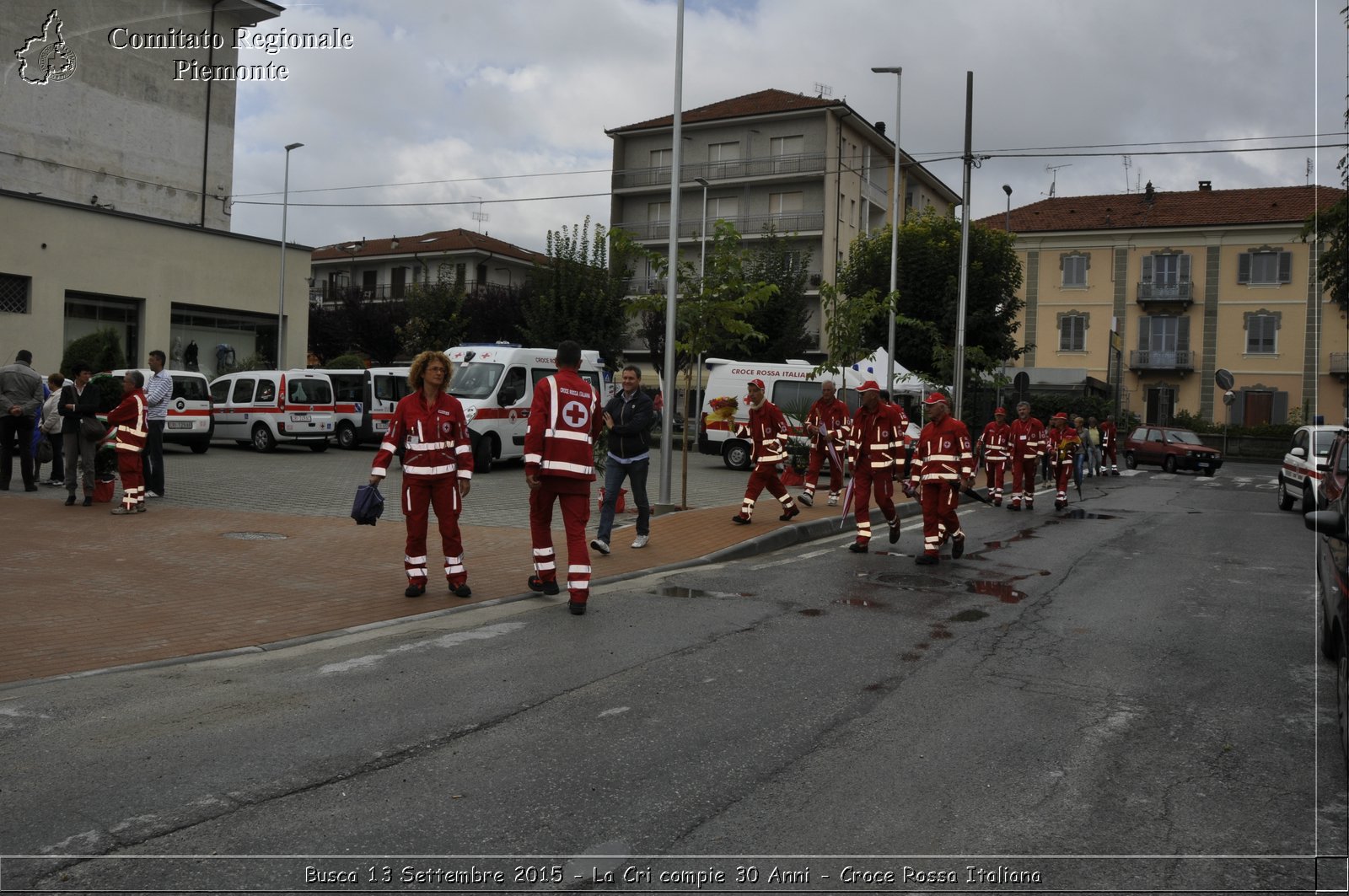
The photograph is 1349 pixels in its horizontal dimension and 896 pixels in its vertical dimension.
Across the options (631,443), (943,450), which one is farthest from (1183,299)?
(631,443)

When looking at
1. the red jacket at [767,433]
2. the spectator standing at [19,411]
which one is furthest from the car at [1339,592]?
the spectator standing at [19,411]

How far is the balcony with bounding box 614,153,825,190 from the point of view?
176ft

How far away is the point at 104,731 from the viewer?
5.13 meters

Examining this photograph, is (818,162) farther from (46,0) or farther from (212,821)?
(212,821)

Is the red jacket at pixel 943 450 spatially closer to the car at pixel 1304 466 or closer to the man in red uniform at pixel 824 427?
the man in red uniform at pixel 824 427

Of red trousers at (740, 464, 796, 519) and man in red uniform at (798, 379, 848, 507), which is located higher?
man in red uniform at (798, 379, 848, 507)

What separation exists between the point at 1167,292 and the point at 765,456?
164 feet

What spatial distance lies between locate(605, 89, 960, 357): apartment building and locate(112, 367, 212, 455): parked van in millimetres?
31071

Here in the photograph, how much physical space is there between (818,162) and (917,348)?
52.5ft

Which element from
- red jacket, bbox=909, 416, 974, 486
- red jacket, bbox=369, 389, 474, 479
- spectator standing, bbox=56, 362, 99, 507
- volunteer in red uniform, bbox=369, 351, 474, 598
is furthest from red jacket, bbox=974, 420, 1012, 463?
spectator standing, bbox=56, 362, 99, 507

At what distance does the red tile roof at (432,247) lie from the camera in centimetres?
6662

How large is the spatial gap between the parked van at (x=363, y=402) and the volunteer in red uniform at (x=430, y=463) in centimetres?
1982

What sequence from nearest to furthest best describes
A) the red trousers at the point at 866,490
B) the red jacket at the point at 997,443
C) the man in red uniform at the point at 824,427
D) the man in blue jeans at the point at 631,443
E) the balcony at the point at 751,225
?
the man in blue jeans at the point at 631,443
the red trousers at the point at 866,490
the man in red uniform at the point at 824,427
the red jacket at the point at 997,443
the balcony at the point at 751,225

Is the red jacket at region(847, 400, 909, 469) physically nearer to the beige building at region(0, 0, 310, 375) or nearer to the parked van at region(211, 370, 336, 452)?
the parked van at region(211, 370, 336, 452)
